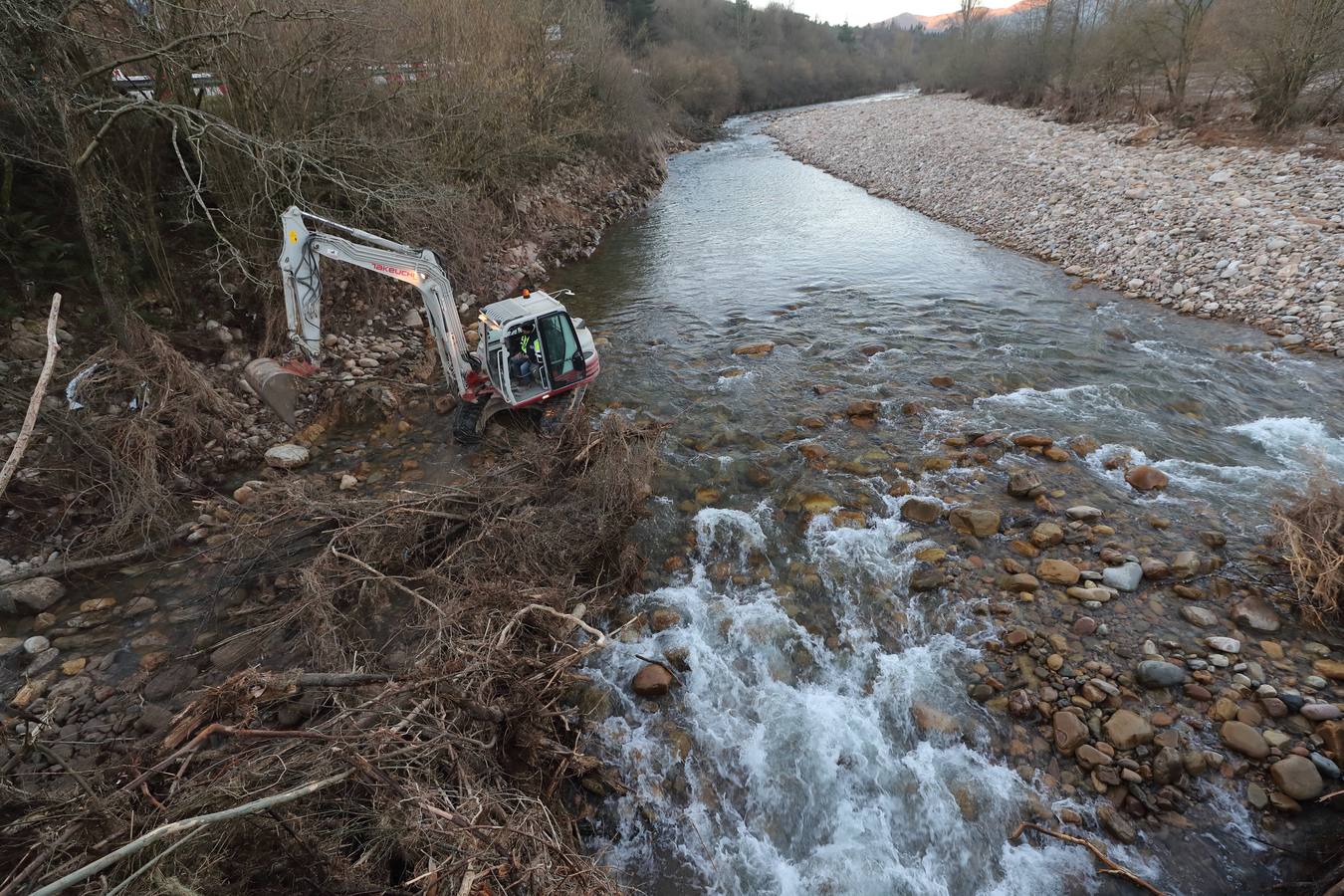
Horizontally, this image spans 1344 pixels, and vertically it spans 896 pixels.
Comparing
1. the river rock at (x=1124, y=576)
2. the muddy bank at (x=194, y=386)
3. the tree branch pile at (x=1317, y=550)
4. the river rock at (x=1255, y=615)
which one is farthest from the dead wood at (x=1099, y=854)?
the muddy bank at (x=194, y=386)

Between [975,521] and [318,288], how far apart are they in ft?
28.7

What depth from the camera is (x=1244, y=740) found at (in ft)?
15.8

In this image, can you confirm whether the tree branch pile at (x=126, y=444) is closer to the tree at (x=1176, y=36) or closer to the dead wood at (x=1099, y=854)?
the dead wood at (x=1099, y=854)

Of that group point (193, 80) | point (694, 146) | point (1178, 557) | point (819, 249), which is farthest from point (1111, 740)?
point (694, 146)

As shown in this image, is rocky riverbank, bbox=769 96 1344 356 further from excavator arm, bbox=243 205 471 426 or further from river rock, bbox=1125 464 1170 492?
excavator arm, bbox=243 205 471 426

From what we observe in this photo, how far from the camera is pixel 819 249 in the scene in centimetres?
1827

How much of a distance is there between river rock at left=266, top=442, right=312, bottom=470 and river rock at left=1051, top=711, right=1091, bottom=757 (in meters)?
9.36

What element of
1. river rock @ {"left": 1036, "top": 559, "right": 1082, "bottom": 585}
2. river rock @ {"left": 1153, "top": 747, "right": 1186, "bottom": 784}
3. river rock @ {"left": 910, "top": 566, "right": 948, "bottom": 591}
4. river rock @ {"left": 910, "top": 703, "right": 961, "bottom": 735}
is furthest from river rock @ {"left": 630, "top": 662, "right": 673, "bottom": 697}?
river rock @ {"left": 1036, "top": 559, "right": 1082, "bottom": 585}

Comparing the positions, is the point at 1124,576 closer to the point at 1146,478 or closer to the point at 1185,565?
the point at 1185,565

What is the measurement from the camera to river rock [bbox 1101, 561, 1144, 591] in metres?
6.23

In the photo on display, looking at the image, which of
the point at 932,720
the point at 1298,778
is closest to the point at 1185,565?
the point at 1298,778

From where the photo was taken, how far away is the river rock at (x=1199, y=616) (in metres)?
5.79

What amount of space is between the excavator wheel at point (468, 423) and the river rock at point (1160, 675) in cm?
817

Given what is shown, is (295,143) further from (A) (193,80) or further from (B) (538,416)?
(B) (538,416)
